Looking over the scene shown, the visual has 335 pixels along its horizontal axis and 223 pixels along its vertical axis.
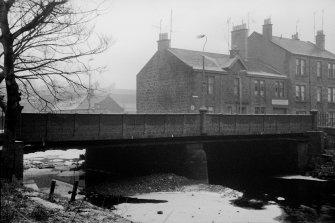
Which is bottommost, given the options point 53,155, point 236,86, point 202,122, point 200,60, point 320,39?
point 53,155

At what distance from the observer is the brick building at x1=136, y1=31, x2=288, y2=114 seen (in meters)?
37.6

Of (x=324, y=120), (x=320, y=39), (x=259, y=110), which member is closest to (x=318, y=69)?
(x=320, y=39)

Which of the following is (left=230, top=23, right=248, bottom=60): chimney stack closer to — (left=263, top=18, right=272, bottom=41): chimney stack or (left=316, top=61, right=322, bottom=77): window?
(left=263, top=18, right=272, bottom=41): chimney stack

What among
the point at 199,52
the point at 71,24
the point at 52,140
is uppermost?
the point at 199,52

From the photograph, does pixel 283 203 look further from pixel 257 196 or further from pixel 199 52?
pixel 199 52

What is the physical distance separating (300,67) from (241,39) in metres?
8.64

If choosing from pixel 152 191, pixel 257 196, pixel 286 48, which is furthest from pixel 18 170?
pixel 286 48

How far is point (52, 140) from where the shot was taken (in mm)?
20172

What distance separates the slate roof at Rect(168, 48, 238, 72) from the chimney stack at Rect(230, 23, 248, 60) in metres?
3.33

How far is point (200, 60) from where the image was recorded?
1563 inches

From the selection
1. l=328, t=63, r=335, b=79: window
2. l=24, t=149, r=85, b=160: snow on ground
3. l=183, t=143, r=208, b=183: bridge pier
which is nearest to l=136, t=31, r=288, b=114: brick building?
l=328, t=63, r=335, b=79: window

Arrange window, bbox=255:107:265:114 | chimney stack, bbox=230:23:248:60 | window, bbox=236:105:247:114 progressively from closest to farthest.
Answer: window, bbox=236:105:247:114
window, bbox=255:107:265:114
chimney stack, bbox=230:23:248:60

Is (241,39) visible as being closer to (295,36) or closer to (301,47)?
(301,47)

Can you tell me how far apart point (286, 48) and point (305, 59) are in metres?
3.16
